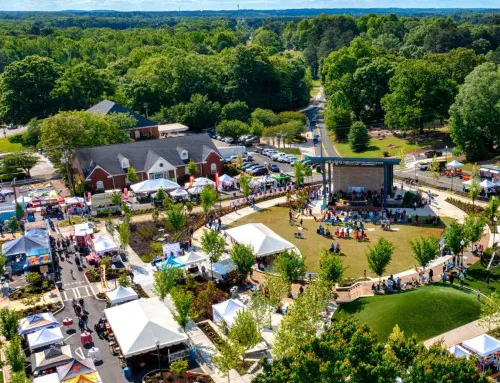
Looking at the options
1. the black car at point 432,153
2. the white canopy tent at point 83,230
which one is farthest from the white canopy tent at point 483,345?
the black car at point 432,153

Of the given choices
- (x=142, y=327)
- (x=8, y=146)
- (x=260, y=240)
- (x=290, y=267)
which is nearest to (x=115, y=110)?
(x=8, y=146)

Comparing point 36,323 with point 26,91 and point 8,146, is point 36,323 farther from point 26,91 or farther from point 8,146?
point 26,91

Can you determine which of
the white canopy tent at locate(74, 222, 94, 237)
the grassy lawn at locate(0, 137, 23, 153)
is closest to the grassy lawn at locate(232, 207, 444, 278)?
the white canopy tent at locate(74, 222, 94, 237)

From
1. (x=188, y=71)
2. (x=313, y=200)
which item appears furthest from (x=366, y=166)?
(x=188, y=71)

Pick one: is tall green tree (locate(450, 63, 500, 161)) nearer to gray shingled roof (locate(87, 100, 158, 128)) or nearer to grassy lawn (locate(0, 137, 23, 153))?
gray shingled roof (locate(87, 100, 158, 128))

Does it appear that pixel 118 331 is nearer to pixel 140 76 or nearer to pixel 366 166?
pixel 366 166

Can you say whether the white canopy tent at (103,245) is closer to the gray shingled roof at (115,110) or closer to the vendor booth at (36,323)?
the vendor booth at (36,323)

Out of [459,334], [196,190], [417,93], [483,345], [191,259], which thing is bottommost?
[196,190]
